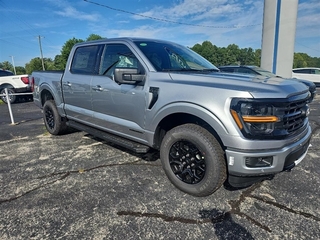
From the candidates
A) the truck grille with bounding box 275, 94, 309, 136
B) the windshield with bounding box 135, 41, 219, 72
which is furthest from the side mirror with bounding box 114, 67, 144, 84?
the truck grille with bounding box 275, 94, 309, 136

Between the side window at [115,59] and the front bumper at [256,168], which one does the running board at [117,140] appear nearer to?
the side window at [115,59]

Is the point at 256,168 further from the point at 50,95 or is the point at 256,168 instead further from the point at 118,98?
the point at 50,95

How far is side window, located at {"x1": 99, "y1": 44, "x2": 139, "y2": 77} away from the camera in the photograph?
329 centimetres

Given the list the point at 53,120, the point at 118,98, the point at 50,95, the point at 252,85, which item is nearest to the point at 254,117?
the point at 252,85

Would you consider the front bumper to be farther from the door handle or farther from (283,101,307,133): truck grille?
the door handle

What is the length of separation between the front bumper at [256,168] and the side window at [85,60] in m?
2.71

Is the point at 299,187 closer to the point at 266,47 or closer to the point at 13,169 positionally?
the point at 13,169

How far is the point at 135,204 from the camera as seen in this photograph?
2559mm

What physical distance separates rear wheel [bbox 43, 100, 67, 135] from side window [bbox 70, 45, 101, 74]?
1.12 m

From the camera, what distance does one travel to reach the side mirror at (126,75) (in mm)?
2785

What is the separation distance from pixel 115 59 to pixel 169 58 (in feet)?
2.81

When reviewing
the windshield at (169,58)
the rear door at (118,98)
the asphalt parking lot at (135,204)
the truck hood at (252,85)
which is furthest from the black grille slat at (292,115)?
the rear door at (118,98)

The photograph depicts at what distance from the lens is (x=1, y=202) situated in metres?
2.64

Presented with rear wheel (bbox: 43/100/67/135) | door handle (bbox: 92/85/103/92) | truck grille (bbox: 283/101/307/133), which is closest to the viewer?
truck grille (bbox: 283/101/307/133)
